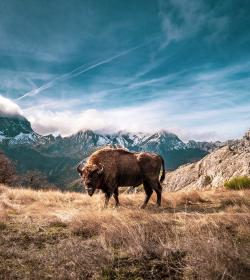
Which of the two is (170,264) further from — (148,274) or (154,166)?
(154,166)

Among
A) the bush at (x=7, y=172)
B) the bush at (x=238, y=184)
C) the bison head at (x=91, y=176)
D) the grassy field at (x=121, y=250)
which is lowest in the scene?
the grassy field at (x=121, y=250)

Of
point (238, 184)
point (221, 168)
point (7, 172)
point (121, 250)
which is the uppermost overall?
point (7, 172)

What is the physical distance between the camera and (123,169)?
1781 centimetres

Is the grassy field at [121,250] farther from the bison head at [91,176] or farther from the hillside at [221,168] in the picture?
the hillside at [221,168]

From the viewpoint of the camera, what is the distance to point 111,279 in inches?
226

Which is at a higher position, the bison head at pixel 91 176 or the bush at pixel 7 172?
the bush at pixel 7 172

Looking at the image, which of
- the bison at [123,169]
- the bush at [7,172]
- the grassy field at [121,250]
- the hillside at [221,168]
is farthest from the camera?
the bush at [7,172]

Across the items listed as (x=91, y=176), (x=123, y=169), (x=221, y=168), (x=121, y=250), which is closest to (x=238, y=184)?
(x=123, y=169)

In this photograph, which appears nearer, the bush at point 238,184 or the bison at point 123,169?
the bison at point 123,169

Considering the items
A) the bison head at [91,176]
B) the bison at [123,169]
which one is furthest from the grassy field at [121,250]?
the bison at [123,169]

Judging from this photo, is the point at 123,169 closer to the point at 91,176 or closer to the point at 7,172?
the point at 91,176

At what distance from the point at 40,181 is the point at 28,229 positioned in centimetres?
6668

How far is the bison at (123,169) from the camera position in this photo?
56.6ft

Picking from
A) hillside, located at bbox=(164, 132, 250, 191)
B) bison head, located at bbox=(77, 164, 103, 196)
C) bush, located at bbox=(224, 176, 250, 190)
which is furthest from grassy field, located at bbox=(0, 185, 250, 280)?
hillside, located at bbox=(164, 132, 250, 191)
